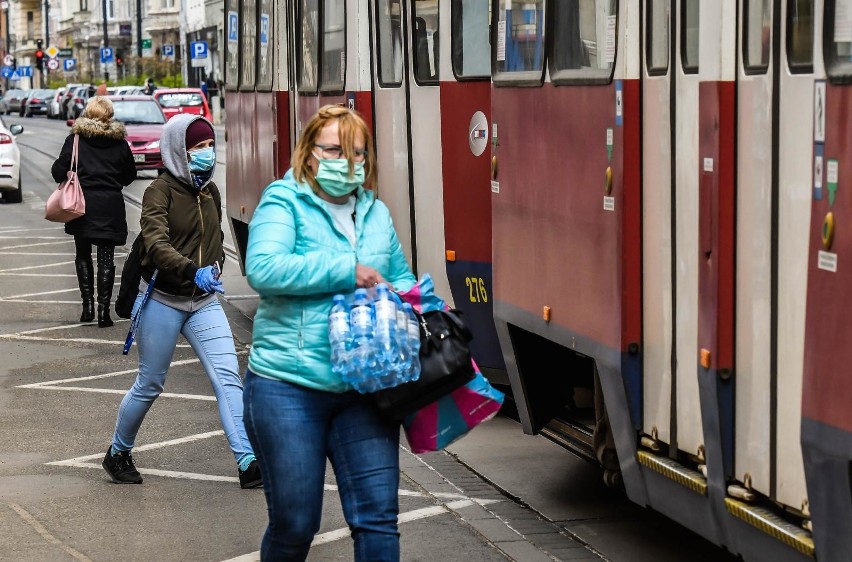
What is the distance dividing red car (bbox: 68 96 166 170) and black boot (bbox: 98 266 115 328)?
1816cm

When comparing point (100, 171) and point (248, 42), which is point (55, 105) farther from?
point (100, 171)

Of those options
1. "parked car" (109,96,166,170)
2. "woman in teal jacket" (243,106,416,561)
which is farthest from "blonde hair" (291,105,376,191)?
"parked car" (109,96,166,170)

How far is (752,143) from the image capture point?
4891mm

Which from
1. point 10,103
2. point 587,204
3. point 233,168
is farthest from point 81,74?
point 587,204

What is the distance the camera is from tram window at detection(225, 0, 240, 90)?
15008 mm

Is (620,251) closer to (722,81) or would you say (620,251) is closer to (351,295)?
(722,81)

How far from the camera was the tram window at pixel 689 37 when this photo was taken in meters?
5.41

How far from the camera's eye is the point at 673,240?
557 cm

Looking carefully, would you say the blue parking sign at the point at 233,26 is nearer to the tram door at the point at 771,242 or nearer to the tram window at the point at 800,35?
the tram door at the point at 771,242

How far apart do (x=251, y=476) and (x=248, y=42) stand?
729cm

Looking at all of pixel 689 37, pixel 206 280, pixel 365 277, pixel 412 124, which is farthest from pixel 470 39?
pixel 365 277

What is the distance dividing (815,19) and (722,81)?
628 millimetres

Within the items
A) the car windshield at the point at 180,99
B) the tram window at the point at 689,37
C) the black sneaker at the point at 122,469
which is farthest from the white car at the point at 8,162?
the tram window at the point at 689,37

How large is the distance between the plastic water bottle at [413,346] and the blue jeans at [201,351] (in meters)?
3.08
